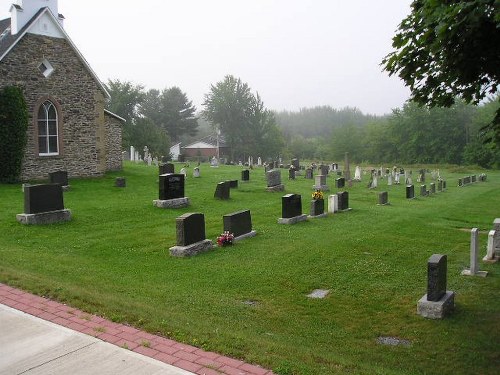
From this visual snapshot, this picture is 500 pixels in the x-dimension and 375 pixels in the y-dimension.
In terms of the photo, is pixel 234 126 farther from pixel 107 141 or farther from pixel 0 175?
pixel 0 175

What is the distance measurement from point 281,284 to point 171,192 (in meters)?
9.60

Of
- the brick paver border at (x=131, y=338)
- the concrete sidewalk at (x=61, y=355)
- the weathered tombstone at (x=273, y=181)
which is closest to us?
the concrete sidewalk at (x=61, y=355)

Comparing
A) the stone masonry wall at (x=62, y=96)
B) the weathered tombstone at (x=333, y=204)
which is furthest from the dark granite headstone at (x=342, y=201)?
the stone masonry wall at (x=62, y=96)

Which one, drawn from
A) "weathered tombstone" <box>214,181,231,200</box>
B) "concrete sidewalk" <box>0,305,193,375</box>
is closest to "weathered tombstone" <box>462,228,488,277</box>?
"concrete sidewalk" <box>0,305,193,375</box>

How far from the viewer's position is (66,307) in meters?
6.85

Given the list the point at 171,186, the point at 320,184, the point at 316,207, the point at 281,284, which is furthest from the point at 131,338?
the point at 320,184

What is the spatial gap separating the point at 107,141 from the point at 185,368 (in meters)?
27.1

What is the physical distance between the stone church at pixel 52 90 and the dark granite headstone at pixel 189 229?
52.2 ft

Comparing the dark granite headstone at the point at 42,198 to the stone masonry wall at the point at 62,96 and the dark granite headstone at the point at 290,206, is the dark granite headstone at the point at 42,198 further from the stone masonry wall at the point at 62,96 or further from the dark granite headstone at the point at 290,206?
the stone masonry wall at the point at 62,96

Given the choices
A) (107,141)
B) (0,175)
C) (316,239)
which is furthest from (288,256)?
(107,141)

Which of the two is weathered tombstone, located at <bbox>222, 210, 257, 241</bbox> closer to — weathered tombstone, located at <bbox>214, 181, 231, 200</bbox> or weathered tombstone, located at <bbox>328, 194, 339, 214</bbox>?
weathered tombstone, located at <bbox>328, 194, 339, 214</bbox>

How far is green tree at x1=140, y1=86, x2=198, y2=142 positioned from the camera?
85.8 metres

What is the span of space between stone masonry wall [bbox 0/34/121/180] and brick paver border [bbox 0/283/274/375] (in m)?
19.1

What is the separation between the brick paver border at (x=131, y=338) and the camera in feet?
16.5
